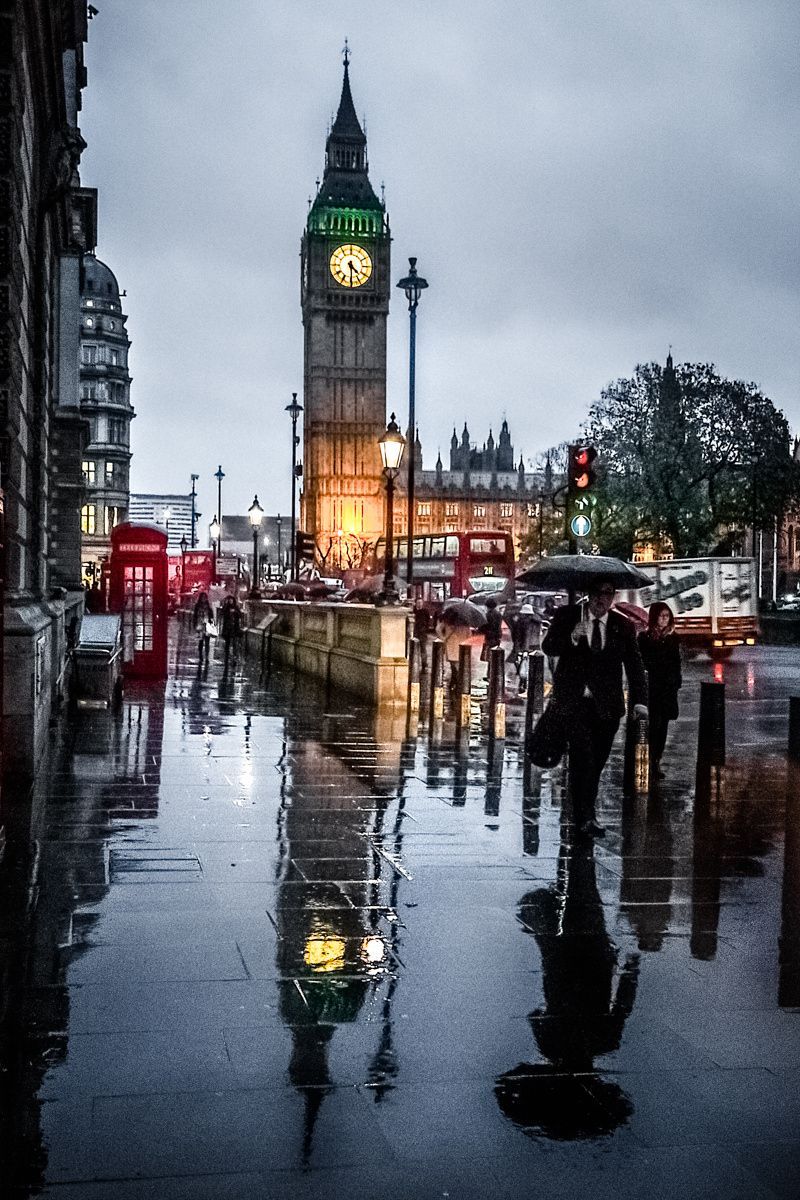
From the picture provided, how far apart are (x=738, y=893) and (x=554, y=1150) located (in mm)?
3962

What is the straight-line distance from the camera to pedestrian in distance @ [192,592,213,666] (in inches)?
1179

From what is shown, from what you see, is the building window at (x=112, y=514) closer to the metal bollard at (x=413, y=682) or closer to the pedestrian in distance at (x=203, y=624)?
the pedestrian in distance at (x=203, y=624)

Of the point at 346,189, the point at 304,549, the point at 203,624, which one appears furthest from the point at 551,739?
the point at 346,189

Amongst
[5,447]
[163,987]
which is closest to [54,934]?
[163,987]

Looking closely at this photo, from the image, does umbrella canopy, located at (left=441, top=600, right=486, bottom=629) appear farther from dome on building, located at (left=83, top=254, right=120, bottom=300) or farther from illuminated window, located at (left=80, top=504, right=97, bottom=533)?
dome on building, located at (left=83, top=254, right=120, bottom=300)

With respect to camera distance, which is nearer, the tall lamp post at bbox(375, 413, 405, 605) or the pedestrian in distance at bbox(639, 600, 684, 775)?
the pedestrian in distance at bbox(639, 600, 684, 775)

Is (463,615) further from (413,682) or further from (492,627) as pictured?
(413,682)

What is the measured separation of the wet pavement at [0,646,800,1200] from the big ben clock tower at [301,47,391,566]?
5031 inches

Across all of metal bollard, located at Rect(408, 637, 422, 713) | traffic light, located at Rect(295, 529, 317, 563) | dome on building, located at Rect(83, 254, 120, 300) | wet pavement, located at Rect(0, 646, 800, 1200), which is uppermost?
dome on building, located at Rect(83, 254, 120, 300)

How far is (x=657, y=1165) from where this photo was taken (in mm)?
4062

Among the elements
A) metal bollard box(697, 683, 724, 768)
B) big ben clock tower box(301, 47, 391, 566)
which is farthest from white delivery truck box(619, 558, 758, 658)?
big ben clock tower box(301, 47, 391, 566)

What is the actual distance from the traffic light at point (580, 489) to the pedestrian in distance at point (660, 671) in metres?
2.39

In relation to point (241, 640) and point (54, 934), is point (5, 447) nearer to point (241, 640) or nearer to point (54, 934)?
point (54, 934)

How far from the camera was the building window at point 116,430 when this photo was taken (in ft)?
365
